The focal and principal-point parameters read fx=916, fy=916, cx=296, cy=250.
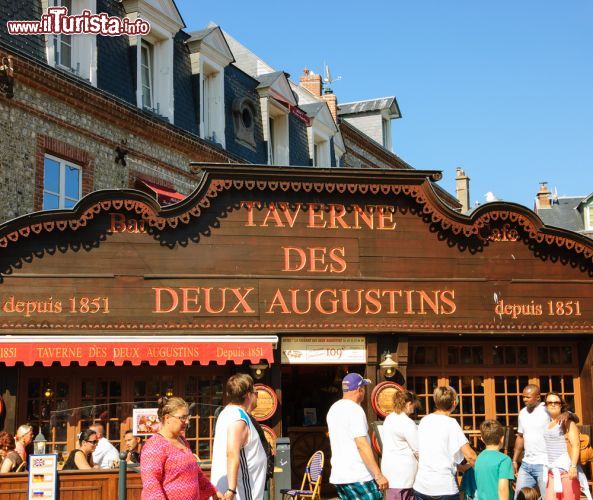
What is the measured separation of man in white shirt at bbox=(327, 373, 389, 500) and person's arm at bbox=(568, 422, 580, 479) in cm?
267

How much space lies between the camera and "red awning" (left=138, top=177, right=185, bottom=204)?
16938mm

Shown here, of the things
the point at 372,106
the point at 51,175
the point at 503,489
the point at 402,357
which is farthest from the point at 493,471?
the point at 372,106

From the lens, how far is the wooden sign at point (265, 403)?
13.0 meters

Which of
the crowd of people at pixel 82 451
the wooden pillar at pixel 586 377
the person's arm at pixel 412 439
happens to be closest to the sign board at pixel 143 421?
the crowd of people at pixel 82 451

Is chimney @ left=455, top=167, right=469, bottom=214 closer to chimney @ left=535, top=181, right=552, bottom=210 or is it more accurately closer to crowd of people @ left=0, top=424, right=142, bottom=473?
chimney @ left=535, top=181, right=552, bottom=210

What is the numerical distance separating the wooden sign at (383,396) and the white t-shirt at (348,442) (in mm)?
5760

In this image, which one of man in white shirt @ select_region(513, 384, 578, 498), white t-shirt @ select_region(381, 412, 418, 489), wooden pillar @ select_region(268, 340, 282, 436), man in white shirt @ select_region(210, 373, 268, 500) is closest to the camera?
man in white shirt @ select_region(210, 373, 268, 500)

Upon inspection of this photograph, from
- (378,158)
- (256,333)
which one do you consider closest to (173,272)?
(256,333)

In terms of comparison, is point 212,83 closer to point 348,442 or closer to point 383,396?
point 383,396

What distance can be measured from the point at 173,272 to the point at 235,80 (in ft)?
28.3

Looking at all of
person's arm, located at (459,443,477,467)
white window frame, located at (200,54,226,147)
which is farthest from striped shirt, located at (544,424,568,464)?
white window frame, located at (200,54,226,147)

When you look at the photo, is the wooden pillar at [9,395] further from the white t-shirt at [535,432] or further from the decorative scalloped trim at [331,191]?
the white t-shirt at [535,432]

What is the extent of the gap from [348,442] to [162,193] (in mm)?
10272

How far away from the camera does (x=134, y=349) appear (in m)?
12.6
